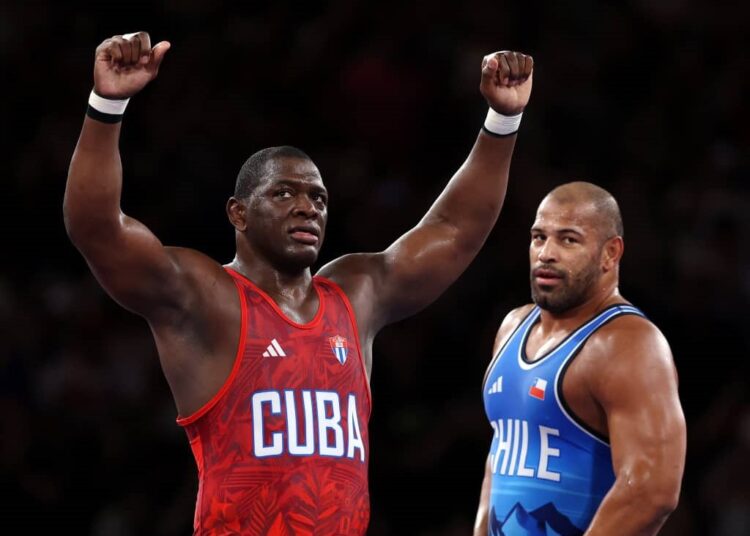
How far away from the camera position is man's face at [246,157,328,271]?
14.2ft

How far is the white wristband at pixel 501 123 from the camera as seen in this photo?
15.8 feet

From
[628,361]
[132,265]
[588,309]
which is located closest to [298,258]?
[132,265]

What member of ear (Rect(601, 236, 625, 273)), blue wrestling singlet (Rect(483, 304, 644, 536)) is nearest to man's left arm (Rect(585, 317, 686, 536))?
blue wrestling singlet (Rect(483, 304, 644, 536))

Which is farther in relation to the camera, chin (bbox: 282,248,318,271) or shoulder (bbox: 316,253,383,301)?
shoulder (bbox: 316,253,383,301)

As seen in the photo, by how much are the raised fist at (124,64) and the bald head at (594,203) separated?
1.59 meters

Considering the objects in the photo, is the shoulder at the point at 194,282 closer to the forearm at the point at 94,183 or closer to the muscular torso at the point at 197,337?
the muscular torso at the point at 197,337

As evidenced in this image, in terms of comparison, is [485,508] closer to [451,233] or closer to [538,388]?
[538,388]

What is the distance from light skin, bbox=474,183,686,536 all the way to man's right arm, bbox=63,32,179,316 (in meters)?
1.51

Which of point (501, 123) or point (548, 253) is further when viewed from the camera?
point (501, 123)

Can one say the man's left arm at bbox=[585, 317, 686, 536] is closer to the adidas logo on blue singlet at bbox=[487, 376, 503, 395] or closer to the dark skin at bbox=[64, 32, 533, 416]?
the adidas logo on blue singlet at bbox=[487, 376, 503, 395]

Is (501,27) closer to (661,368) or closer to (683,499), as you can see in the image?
(683,499)

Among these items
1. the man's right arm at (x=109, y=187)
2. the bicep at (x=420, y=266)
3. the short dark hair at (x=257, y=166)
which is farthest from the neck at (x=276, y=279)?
the man's right arm at (x=109, y=187)

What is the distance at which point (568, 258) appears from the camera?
4.48 meters

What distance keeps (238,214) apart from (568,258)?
123 cm
